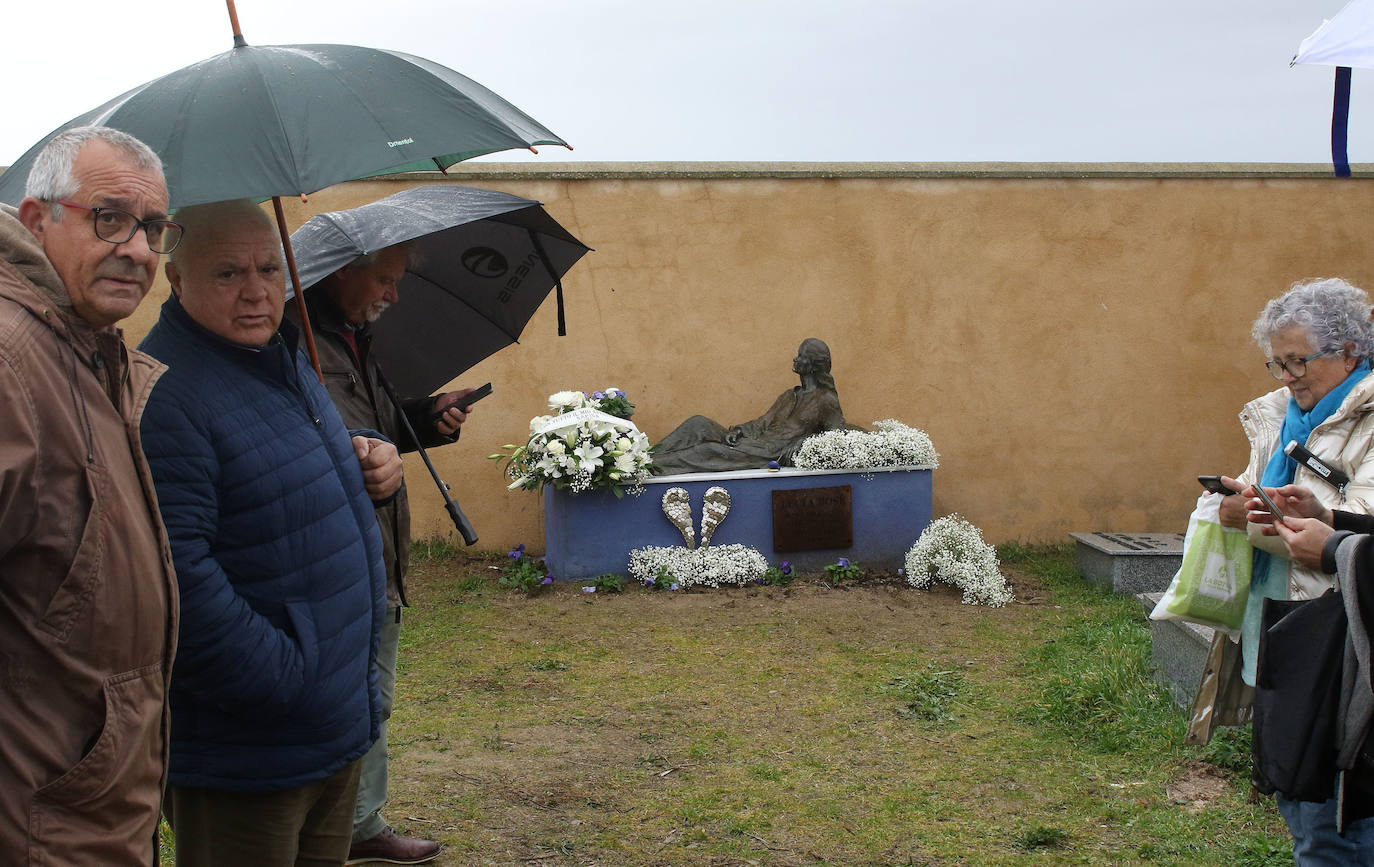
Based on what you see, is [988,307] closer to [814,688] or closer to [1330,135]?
[814,688]

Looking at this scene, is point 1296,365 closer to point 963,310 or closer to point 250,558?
point 250,558

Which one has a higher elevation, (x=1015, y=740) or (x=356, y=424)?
(x=356, y=424)

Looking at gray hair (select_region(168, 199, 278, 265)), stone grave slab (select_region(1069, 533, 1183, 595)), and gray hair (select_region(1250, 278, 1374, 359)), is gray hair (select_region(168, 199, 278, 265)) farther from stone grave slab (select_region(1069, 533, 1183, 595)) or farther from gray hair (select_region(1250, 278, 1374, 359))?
stone grave slab (select_region(1069, 533, 1183, 595))

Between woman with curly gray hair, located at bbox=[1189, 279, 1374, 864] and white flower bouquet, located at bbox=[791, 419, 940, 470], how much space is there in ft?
14.8

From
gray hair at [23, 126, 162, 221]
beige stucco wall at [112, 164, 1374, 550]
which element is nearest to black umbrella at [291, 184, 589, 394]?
gray hair at [23, 126, 162, 221]

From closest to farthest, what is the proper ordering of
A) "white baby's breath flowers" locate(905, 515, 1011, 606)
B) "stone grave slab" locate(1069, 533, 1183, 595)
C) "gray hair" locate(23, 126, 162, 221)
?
"gray hair" locate(23, 126, 162, 221)
"stone grave slab" locate(1069, 533, 1183, 595)
"white baby's breath flowers" locate(905, 515, 1011, 606)

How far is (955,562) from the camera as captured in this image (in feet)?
23.1

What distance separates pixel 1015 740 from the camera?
4.36 meters

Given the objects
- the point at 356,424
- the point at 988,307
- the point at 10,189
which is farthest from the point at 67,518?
the point at 988,307

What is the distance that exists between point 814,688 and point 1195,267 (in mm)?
5278

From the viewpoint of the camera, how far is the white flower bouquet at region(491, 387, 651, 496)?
6.90m

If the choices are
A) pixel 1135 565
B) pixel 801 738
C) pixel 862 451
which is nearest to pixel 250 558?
pixel 801 738

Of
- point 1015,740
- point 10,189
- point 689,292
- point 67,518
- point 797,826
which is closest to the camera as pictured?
point 67,518

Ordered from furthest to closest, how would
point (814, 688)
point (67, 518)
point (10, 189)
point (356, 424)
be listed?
1. point (814, 688)
2. point (356, 424)
3. point (10, 189)
4. point (67, 518)
